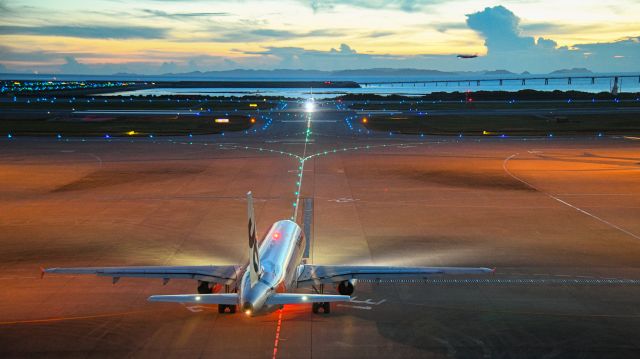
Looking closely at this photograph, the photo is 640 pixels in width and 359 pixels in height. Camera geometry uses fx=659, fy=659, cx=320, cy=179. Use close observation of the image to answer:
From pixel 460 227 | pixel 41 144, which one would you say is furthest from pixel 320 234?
pixel 41 144

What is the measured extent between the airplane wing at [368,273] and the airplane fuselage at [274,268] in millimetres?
803

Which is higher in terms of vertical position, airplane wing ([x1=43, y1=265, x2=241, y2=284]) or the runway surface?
airplane wing ([x1=43, y1=265, x2=241, y2=284])

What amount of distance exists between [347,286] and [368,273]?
127 cm

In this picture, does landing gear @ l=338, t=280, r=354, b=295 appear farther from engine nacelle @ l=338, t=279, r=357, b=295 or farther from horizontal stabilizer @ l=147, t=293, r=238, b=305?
horizontal stabilizer @ l=147, t=293, r=238, b=305

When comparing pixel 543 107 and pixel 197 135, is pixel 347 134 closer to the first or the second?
pixel 197 135

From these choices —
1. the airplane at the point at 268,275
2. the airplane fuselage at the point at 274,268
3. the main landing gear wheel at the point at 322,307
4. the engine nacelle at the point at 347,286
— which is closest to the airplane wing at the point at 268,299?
the airplane at the point at 268,275

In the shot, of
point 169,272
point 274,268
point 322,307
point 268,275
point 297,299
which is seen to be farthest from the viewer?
point 322,307

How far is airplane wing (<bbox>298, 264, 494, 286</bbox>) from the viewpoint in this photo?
25547mm

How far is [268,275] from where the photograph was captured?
972 inches

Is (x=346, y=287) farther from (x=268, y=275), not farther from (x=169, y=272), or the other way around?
(x=169, y=272)

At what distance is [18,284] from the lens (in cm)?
3058

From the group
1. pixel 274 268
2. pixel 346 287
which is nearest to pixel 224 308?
pixel 274 268

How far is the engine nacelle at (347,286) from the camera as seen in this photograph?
88.6ft

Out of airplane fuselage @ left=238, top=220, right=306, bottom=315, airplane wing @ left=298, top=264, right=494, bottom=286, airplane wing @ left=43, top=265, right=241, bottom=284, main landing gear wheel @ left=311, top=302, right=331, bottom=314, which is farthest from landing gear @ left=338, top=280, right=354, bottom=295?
airplane wing @ left=43, top=265, right=241, bottom=284
